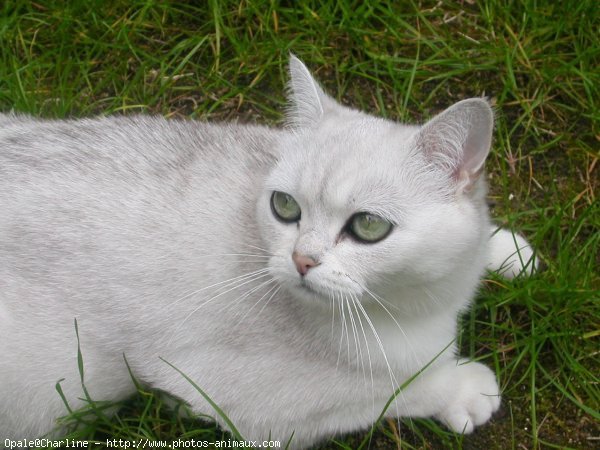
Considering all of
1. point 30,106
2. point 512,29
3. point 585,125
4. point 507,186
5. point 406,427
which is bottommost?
point 406,427

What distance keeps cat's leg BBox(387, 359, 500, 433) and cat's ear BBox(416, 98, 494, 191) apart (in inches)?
30.1

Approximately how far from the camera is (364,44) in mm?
3303

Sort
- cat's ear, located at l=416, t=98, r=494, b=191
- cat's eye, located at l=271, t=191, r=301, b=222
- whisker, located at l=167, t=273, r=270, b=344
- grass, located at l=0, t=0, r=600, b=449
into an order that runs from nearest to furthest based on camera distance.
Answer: cat's ear, located at l=416, t=98, r=494, b=191 < cat's eye, located at l=271, t=191, r=301, b=222 < whisker, located at l=167, t=273, r=270, b=344 < grass, located at l=0, t=0, r=600, b=449

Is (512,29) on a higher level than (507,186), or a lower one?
higher

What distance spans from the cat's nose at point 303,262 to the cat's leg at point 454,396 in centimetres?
69

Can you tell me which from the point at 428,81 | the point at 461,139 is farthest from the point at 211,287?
the point at 428,81

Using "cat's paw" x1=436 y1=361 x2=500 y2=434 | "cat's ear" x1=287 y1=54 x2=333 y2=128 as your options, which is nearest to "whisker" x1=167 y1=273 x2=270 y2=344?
"cat's ear" x1=287 y1=54 x2=333 y2=128

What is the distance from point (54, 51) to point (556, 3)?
2162 millimetres

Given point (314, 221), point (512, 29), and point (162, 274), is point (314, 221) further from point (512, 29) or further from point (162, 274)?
point (512, 29)


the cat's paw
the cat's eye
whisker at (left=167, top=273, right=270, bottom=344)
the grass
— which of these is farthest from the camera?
the grass

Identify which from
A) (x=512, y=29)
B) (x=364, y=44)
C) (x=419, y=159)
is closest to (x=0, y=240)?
(x=419, y=159)

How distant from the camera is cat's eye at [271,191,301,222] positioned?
6.79 feet

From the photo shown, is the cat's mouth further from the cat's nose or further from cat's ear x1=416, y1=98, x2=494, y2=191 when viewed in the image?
cat's ear x1=416, y1=98, x2=494, y2=191

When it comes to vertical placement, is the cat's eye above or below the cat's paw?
above
